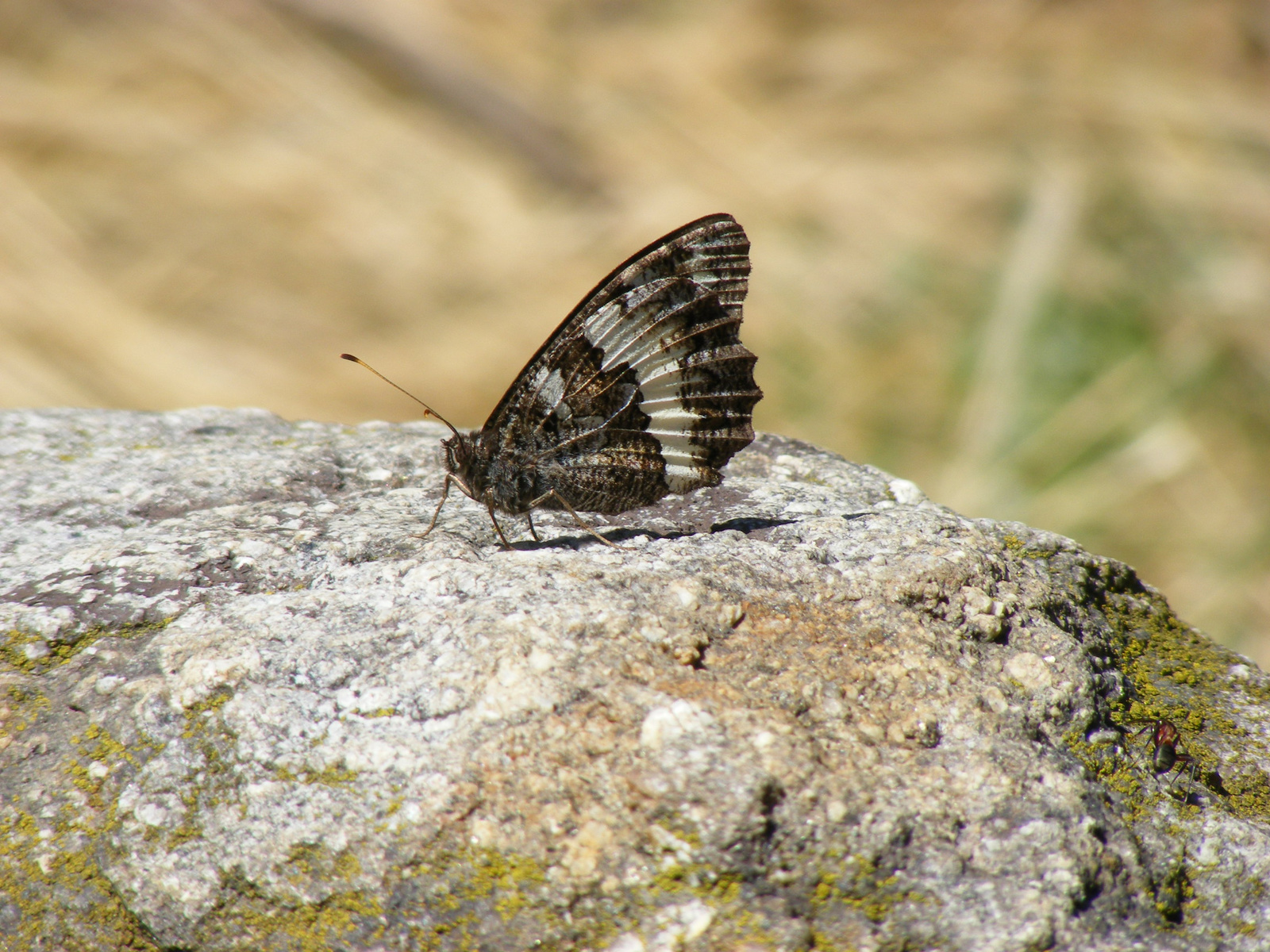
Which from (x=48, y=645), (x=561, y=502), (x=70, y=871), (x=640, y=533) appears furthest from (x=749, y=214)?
(x=70, y=871)

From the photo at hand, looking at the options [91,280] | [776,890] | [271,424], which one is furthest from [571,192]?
[776,890]

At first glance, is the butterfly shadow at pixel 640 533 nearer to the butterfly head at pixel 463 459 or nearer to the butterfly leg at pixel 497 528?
the butterfly leg at pixel 497 528

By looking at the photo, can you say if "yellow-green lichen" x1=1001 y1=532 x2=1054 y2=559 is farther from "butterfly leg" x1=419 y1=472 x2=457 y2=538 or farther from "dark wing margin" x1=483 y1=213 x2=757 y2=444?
"butterfly leg" x1=419 y1=472 x2=457 y2=538

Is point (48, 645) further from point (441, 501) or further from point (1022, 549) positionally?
point (1022, 549)

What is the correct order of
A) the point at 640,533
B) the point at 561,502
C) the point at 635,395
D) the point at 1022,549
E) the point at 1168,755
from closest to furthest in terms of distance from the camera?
the point at 1168,755 → the point at 1022,549 → the point at 640,533 → the point at 561,502 → the point at 635,395

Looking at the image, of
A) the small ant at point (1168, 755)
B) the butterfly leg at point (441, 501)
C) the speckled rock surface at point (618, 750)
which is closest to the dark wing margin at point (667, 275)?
the butterfly leg at point (441, 501)
